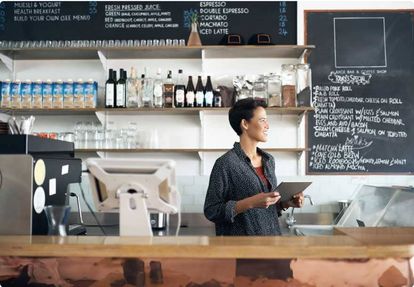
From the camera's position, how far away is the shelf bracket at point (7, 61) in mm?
3588

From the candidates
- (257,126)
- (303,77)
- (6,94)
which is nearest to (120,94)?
(6,94)

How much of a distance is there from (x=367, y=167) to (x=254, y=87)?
3.74ft

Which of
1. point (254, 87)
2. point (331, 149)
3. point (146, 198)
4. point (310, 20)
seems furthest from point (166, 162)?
point (310, 20)

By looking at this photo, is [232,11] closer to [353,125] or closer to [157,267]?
[353,125]

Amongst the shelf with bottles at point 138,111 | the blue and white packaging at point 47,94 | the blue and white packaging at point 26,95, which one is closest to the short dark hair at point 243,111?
the shelf with bottles at point 138,111

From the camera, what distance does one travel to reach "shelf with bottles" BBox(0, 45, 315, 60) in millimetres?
3395

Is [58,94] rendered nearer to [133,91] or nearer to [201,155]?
[133,91]

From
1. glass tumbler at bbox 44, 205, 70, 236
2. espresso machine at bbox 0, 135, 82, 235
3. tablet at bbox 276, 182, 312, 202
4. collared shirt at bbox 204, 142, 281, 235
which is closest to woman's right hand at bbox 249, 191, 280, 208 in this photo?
tablet at bbox 276, 182, 312, 202

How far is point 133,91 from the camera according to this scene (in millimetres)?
3432

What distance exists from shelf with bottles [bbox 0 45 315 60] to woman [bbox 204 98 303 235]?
4.37 ft

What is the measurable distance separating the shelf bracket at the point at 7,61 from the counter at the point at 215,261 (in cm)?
254

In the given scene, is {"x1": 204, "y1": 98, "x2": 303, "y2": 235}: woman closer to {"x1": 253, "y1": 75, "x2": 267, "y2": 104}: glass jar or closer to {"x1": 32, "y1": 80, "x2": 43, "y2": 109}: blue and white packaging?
{"x1": 253, "y1": 75, "x2": 267, "y2": 104}: glass jar

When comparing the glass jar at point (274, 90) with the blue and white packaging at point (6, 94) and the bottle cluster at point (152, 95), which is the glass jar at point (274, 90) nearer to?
the bottle cluster at point (152, 95)

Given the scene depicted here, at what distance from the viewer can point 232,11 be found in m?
3.70
